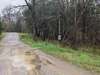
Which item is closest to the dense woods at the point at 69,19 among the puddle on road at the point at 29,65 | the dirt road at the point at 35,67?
the dirt road at the point at 35,67

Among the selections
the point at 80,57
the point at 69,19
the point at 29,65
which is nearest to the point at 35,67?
the point at 29,65

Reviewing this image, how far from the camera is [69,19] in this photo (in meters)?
46.4

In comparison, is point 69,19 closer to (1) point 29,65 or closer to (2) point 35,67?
(1) point 29,65

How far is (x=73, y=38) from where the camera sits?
133 ft

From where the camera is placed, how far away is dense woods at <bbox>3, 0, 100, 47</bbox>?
140ft

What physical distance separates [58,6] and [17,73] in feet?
121

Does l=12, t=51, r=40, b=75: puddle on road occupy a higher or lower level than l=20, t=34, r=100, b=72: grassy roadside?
higher

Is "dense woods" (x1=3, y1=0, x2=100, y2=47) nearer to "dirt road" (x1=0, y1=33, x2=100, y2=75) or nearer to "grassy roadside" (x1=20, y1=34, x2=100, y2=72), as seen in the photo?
"grassy roadside" (x1=20, y1=34, x2=100, y2=72)

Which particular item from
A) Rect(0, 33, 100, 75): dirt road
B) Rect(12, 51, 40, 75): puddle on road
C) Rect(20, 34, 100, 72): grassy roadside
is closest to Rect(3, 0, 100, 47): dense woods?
Rect(20, 34, 100, 72): grassy roadside

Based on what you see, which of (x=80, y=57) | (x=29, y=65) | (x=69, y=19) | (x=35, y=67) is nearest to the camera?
(x=35, y=67)

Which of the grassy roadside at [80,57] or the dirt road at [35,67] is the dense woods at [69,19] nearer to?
the grassy roadside at [80,57]

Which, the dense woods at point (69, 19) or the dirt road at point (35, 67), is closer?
the dirt road at point (35, 67)

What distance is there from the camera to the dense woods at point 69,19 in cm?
4262

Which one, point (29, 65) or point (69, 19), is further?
point (69, 19)
